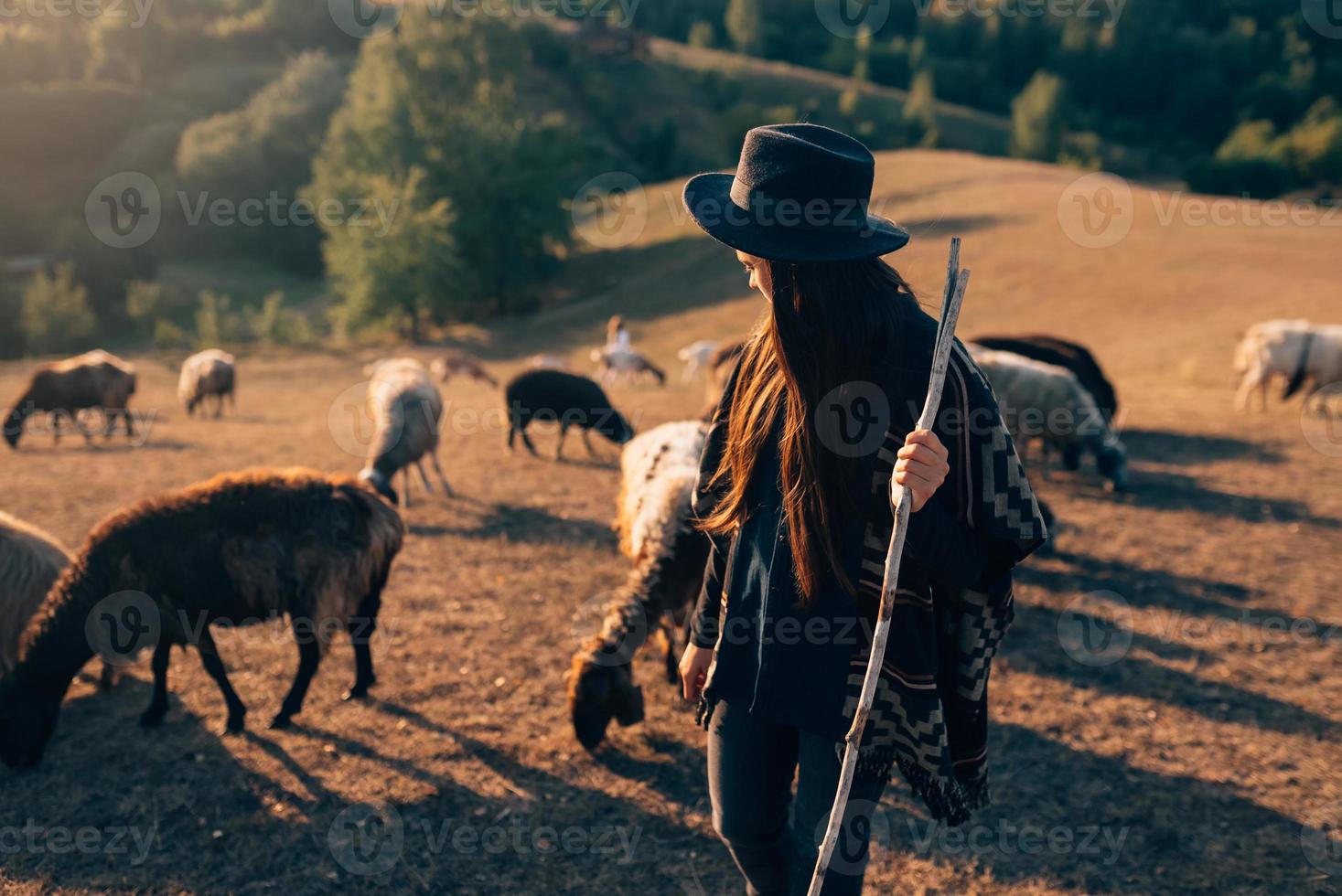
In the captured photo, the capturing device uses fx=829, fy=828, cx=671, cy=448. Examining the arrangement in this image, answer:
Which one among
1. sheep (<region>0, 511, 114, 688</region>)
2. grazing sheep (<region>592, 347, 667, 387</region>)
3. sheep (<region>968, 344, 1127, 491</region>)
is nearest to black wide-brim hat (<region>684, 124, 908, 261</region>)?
sheep (<region>0, 511, 114, 688</region>)

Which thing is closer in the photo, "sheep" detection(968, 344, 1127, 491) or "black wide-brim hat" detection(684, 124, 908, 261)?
"black wide-brim hat" detection(684, 124, 908, 261)

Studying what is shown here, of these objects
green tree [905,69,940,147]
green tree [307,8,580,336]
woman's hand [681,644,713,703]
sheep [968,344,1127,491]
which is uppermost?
green tree [905,69,940,147]

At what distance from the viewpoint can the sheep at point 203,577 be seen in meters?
4.81

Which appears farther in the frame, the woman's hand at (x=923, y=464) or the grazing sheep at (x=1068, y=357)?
the grazing sheep at (x=1068, y=357)

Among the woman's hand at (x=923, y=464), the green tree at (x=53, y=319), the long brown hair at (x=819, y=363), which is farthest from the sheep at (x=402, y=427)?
the green tree at (x=53, y=319)

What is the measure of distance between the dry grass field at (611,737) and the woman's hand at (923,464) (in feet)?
9.15

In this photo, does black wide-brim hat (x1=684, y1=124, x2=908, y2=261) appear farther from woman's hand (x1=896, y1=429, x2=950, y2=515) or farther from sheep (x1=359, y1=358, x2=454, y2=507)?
sheep (x1=359, y1=358, x2=454, y2=507)

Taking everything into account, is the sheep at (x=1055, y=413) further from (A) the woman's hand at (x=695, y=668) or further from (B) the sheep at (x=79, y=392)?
(B) the sheep at (x=79, y=392)

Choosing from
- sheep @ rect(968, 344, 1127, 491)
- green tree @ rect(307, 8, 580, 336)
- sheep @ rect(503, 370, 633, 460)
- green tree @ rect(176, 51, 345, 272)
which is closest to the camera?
sheep @ rect(968, 344, 1127, 491)

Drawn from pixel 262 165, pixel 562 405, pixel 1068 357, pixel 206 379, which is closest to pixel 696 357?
pixel 562 405

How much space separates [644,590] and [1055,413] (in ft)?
22.9

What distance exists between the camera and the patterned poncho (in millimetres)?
2180

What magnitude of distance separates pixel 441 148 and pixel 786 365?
35.6 m

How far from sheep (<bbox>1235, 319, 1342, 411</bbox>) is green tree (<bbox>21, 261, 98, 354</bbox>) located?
145 feet
